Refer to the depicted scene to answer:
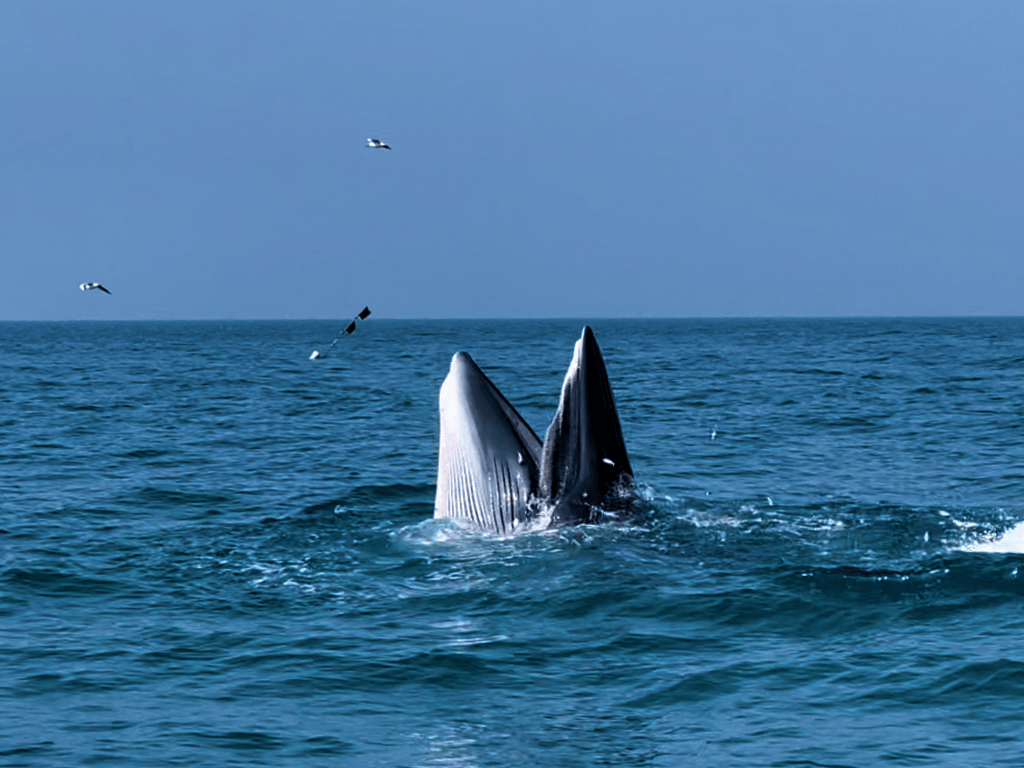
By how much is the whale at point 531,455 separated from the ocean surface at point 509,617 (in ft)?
1.20

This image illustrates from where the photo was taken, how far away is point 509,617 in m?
12.0

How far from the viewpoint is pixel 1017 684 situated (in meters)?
9.88

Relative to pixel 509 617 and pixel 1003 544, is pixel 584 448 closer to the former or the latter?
pixel 509 617

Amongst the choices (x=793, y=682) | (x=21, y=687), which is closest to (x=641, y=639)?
(x=793, y=682)

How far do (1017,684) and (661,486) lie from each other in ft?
35.6

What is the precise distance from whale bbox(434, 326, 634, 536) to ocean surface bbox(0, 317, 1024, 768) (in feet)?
1.20

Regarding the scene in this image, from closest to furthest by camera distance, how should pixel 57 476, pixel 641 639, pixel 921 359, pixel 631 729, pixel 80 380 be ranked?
pixel 631 729, pixel 641 639, pixel 57 476, pixel 80 380, pixel 921 359

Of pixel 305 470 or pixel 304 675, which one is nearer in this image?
pixel 304 675

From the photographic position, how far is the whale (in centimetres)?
1355

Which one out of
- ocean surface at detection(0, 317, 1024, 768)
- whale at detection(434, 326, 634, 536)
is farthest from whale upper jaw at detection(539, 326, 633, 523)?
ocean surface at detection(0, 317, 1024, 768)

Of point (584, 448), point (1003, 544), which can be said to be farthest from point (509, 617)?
point (1003, 544)

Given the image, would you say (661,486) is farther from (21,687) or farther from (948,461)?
(21,687)

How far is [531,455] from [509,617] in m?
2.56

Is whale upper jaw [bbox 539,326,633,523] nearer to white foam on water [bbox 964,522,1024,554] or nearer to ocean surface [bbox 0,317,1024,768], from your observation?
ocean surface [bbox 0,317,1024,768]
